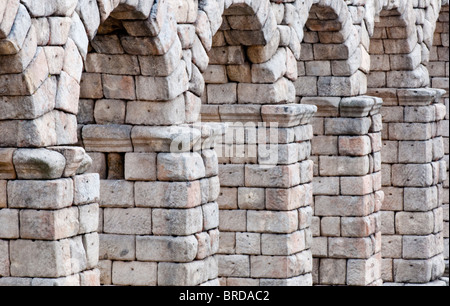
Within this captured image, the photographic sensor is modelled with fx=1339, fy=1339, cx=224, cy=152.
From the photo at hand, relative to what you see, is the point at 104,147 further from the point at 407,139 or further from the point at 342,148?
the point at 407,139

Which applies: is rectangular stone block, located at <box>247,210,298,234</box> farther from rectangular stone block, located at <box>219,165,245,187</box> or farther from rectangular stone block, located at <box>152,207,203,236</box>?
rectangular stone block, located at <box>152,207,203,236</box>

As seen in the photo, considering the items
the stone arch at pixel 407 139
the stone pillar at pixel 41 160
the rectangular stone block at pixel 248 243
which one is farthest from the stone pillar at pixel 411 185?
the stone pillar at pixel 41 160

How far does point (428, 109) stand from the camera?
19594 millimetres

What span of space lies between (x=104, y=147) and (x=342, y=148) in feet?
16.5

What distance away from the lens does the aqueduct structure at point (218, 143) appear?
10.7 meters

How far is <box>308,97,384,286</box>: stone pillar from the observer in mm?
17250

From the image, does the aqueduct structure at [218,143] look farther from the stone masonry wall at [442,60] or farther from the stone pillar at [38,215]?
the stone masonry wall at [442,60]

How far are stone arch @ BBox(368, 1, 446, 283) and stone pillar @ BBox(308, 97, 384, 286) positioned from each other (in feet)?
5.79

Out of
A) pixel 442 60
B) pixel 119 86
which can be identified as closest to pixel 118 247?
pixel 119 86

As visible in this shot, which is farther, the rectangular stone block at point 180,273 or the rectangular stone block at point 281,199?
the rectangular stone block at point 281,199

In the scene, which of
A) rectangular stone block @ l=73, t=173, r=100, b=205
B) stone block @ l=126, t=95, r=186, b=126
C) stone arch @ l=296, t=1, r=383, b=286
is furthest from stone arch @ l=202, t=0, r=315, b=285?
rectangular stone block @ l=73, t=173, r=100, b=205

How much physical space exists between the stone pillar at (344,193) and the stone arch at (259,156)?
1628 mm
